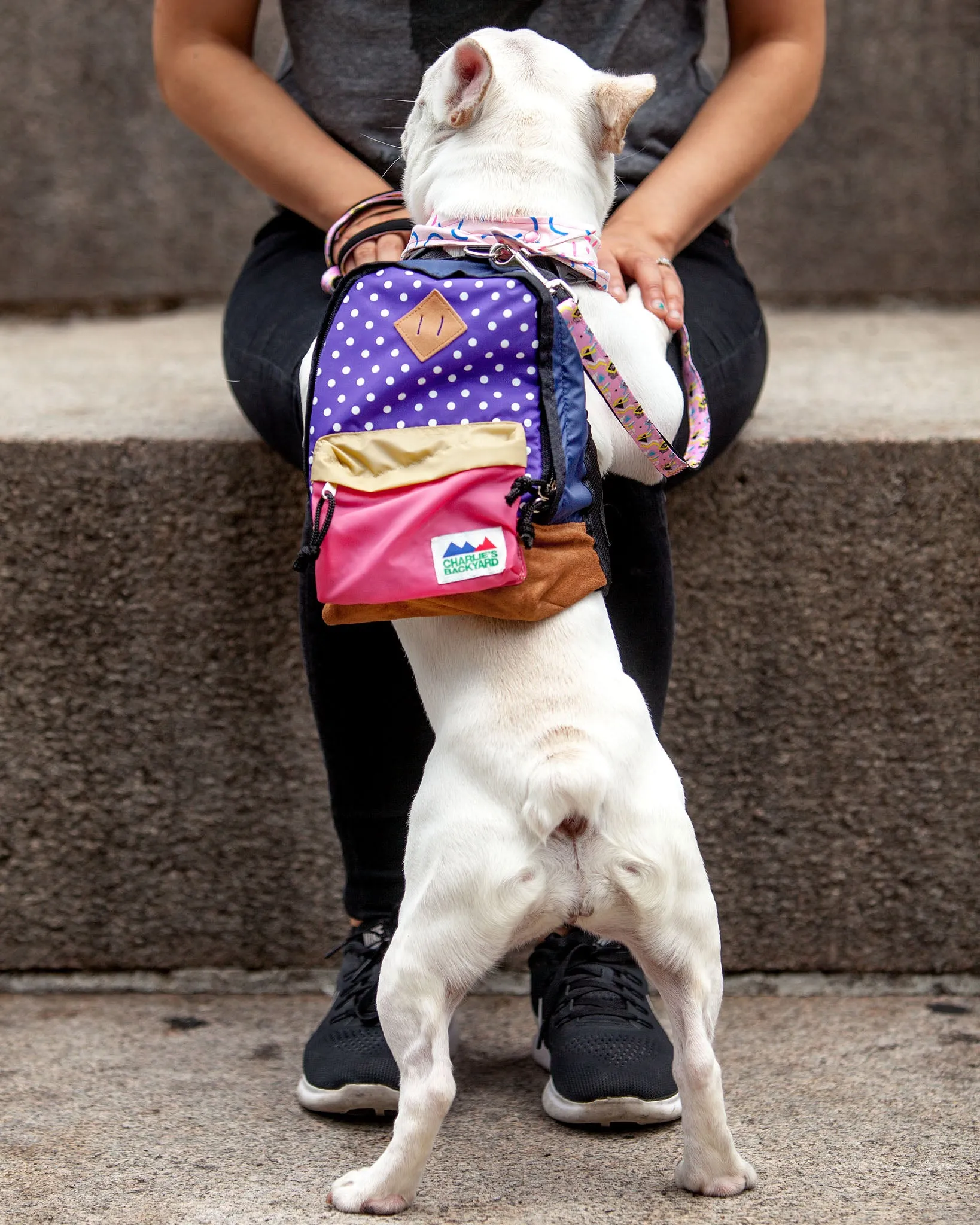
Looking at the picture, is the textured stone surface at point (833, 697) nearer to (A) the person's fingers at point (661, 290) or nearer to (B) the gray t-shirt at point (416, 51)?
(A) the person's fingers at point (661, 290)

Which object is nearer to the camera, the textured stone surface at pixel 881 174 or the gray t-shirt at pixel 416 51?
the gray t-shirt at pixel 416 51

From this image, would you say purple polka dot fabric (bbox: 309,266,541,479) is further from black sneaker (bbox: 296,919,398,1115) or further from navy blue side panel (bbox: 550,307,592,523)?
black sneaker (bbox: 296,919,398,1115)

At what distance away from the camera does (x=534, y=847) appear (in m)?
1.25

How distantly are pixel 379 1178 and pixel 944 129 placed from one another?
9.21 feet

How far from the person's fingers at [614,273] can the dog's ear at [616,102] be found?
0.44 feet

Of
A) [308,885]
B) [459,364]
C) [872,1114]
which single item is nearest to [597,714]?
[459,364]

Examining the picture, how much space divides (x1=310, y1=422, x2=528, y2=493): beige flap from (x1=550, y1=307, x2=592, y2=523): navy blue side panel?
52 mm

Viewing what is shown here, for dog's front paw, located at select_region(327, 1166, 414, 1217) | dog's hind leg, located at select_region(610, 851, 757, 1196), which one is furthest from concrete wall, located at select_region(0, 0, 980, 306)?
dog's front paw, located at select_region(327, 1166, 414, 1217)

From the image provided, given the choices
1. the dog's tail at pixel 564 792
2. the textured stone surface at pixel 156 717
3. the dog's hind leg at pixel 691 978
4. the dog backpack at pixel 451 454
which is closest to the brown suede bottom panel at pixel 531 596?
the dog backpack at pixel 451 454

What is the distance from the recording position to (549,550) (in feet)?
4.29

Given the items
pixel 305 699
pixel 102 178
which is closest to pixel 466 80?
pixel 305 699

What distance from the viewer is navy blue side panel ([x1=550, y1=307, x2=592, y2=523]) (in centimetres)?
130

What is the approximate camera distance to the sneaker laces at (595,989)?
5.39ft

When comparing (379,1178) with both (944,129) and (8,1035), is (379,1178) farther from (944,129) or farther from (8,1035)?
(944,129)
